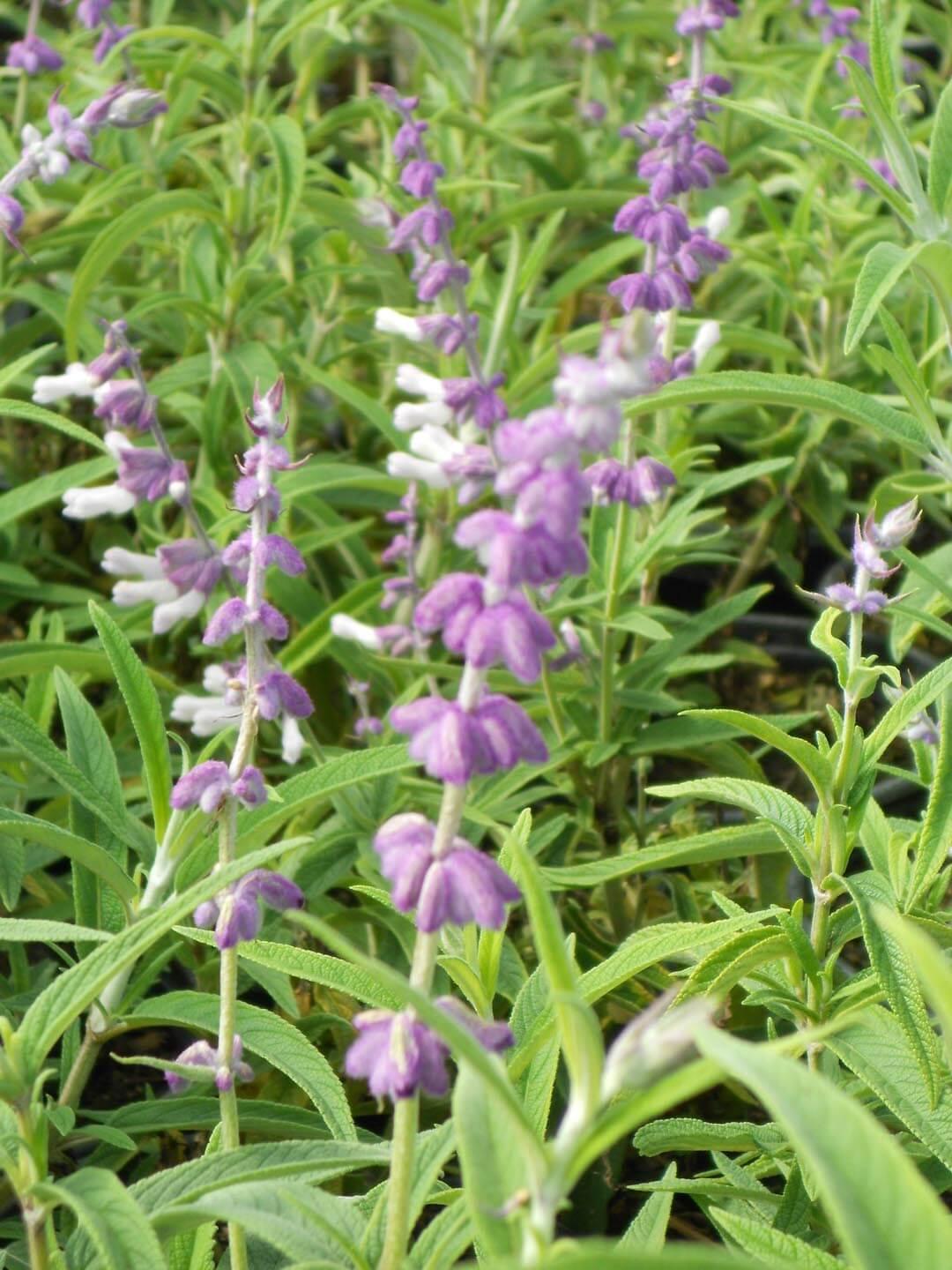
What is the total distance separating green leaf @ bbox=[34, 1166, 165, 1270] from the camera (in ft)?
4.04

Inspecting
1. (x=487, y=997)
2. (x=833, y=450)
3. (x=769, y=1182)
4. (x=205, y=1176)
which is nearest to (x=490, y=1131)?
(x=205, y=1176)

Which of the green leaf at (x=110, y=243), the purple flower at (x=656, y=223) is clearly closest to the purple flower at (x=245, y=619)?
the purple flower at (x=656, y=223)

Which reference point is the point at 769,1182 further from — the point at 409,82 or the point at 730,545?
the point at 409,82

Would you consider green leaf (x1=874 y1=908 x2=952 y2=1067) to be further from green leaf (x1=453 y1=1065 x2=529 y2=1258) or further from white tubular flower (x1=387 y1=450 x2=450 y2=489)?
white tubular flower (x1=387 y1=450 x2=450 y2=489)

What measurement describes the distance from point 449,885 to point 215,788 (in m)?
0.52

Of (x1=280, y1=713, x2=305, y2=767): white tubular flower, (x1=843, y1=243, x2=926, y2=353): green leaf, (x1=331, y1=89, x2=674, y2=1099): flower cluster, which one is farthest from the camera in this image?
(x1=280, y1=713, x2=305, y2=767): white tubular flower

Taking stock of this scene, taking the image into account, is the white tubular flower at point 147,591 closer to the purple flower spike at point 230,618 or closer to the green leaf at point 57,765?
the green leaf at point 57,765

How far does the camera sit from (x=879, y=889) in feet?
5.92

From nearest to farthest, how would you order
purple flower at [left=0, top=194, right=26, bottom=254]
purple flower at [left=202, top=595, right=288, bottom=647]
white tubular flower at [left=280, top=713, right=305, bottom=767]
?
purple flower at [left=202, top=595, right=288, bottom=647]
white tubular flower at [left=280, top=713, right=305, bottom=767]
purple flower at [left=0, top=194, right=26, bottom=254]

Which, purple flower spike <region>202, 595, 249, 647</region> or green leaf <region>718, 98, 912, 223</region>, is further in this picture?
green leaf <region>718, 98, 912, 223</region>

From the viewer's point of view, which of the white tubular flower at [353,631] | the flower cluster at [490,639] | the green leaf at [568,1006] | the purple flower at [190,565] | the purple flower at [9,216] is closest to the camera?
the flower cluster at [490,639]

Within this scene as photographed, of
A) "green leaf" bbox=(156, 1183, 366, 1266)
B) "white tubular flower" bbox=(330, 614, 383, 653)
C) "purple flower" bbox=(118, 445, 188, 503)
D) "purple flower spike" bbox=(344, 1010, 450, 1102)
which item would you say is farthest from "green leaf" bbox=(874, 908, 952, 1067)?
"white tubular flower" bbox=(330, 614, 383, 653)

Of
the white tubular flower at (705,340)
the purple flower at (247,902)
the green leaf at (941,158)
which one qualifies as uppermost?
the green leaf at (941,158)

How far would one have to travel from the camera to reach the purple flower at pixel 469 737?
1.06 meters
